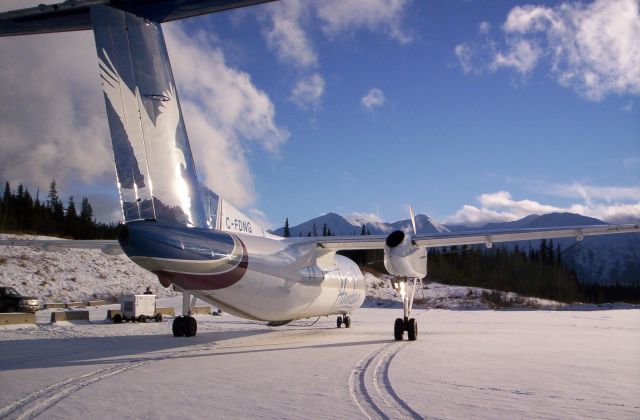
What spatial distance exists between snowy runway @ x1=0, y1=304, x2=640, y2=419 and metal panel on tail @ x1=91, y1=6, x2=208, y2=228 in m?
2.79

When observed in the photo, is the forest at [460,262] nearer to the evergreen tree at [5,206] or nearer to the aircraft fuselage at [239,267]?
the evergreen tree at [5,206]

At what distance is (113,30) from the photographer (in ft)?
27.3

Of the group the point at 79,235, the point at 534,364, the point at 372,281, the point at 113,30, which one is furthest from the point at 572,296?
the point at 113,30

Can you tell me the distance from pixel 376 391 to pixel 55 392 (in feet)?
13.7

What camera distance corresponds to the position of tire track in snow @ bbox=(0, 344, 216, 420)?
5664 millimetres

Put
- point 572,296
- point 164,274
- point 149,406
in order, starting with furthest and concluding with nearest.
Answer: point 572,296
point 164,274
point 149,406

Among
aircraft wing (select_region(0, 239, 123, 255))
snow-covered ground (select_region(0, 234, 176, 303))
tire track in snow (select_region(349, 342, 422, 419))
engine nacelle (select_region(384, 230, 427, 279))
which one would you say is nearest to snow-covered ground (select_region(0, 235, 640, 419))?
tire track in snow (select_region(349, 342, 422, 419))

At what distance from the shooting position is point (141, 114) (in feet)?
27.7

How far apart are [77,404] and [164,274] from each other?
3088 mm

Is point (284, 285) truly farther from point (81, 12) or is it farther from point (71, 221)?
point (71, 221)

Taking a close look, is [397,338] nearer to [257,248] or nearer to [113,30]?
[257,248]

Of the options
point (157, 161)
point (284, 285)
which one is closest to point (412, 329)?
point (284, 285)

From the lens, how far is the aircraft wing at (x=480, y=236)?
12945 mm

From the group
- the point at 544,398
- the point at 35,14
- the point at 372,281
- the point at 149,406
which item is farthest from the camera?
the point at 372,281
